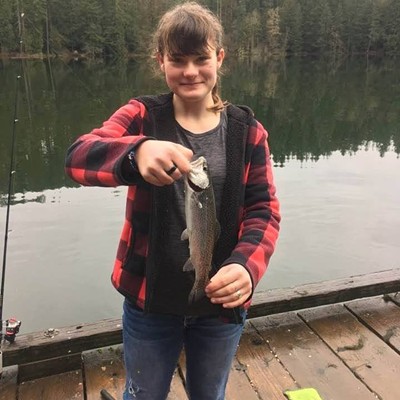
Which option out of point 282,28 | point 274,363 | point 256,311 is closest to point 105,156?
point 274,363

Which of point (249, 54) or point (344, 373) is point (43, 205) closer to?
point (344, 373)

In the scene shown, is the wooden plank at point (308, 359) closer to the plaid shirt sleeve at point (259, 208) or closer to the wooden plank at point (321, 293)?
the wooden plank at point (321, 293)

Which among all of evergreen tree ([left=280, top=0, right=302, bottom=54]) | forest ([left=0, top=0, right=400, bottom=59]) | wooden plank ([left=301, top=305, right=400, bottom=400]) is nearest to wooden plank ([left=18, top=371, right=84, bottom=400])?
wooden plank ([left=301, top=305, right=400, bottom=400])

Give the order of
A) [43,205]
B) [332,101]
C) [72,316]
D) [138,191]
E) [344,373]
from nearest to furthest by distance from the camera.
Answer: [138,191] → [344,373] → [72,316] → [43,205] → [332,101]

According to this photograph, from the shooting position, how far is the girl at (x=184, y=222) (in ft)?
6.11

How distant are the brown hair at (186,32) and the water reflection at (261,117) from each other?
547 cm

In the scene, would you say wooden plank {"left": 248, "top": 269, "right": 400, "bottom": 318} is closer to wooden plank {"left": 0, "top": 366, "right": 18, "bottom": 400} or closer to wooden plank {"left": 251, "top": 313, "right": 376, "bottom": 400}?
wooden plank {"left": 251, "top": 313, "right": 376, "bottom": 400}

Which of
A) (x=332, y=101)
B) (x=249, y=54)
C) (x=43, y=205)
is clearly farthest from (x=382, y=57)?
(x=43, y=205)

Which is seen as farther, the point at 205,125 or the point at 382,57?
the point at 382,57

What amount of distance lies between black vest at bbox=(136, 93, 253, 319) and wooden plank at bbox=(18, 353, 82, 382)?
57.0 inches

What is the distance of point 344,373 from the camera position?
3154 millimetres

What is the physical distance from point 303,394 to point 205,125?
6.13 ft

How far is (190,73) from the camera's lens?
187 centimetres

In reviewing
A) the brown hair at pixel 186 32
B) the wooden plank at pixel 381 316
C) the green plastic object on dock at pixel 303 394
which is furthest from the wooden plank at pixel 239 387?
the brown hair at pixel 186 32
